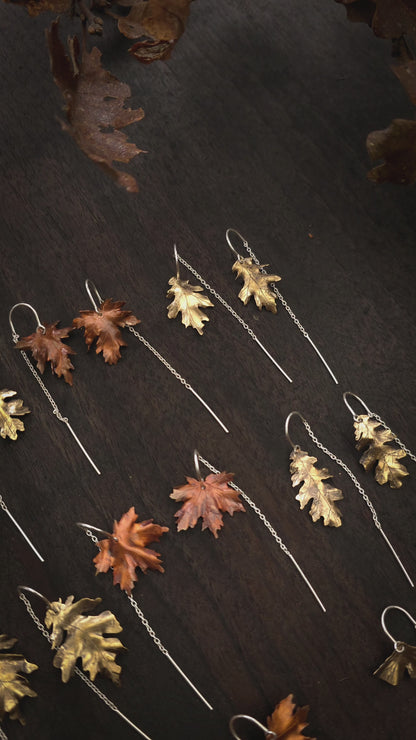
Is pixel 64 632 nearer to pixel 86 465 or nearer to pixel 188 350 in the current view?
pixel 86 465

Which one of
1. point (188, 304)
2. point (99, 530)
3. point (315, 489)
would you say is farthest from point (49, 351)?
point (315, 489)

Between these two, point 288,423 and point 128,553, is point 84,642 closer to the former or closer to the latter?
point 128,553

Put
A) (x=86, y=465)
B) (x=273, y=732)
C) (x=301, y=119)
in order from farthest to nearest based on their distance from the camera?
(x=301, y=119) < (x=86, y=465) < (x=273, y=732)

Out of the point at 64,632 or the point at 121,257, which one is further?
the point at 121,257

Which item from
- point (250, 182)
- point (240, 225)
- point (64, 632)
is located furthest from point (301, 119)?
point (64, 632)

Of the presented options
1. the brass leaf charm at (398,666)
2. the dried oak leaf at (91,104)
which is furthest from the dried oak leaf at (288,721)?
the dried oak leaf at (91,104)

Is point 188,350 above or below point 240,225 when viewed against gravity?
Answer: below

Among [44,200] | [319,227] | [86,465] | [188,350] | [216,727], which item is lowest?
[216,727]

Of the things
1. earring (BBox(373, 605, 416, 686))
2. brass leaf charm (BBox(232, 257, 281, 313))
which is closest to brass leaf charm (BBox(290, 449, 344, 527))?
earring (BBox(373, 605, 416, 686))

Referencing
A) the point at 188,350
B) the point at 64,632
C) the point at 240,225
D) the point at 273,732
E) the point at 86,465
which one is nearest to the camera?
the point at 273,732
